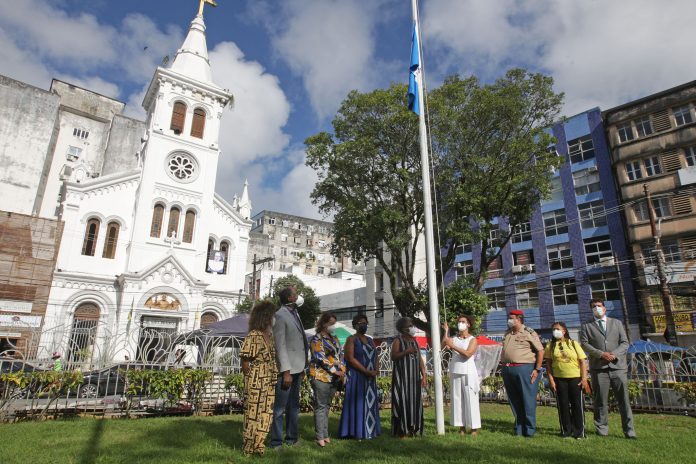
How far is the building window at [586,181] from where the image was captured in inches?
1222

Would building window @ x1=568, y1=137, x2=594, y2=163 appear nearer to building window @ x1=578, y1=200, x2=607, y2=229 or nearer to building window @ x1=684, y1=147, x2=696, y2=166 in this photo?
building window @ x1=578, y1=200, x2=607, y2=229

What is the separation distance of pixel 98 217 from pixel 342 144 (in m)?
16.1

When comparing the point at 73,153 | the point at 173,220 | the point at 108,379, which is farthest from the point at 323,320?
the point at 73,153

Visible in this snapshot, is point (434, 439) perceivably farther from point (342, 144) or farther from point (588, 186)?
point (588, 186)

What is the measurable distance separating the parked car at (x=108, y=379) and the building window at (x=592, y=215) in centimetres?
3029

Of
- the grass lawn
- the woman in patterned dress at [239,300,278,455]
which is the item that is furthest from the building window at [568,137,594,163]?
the woman in patterned dress at [239,300,278,455]

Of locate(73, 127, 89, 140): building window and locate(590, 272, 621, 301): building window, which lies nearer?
locate(590, 272, 621, 301): building window

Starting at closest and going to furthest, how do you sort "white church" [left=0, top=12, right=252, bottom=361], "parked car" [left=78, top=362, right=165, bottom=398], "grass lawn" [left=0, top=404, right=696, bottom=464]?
"grass lawn" [left=0, top=404, right=696, bottom=464] → "parked car" [left=78, top=362, right=165, bottom=398] → "white church" [left=0, top=12, right=252, bottom=361]

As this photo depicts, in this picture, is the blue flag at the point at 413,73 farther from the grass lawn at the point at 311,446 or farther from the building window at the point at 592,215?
the building window at the point at 592,215

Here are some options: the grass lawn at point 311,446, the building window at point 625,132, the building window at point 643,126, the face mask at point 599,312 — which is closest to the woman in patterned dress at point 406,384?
the grass lawn at point 311,446

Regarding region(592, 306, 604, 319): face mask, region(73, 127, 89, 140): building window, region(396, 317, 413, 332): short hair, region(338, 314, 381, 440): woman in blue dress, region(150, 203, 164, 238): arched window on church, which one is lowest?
region(338, 314, 381, 440): woman in blue dress

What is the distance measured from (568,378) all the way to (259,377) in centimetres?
449

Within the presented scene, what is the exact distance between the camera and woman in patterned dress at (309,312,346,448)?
18.3ft

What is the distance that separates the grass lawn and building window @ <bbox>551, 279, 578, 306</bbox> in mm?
25001
